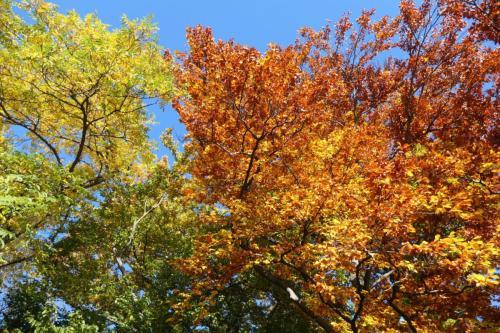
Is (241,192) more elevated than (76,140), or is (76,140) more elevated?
(76,140)

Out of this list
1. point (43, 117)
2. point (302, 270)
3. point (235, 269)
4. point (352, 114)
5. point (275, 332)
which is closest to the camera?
point (302, 270)

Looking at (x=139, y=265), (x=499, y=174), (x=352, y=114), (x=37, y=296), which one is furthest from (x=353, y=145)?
(x=37, y=296)

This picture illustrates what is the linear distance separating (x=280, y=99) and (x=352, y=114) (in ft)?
20.6

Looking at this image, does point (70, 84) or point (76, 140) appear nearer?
point (70, 84)

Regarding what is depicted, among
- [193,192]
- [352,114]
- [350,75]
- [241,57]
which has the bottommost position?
[193,192]

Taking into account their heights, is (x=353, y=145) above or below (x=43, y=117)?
below

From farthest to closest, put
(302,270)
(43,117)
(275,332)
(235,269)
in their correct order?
(43,117) < (275,332) < (235,269) < (302,270)

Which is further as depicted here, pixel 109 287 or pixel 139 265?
pixel 139 265

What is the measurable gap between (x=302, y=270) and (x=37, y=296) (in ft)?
21.9

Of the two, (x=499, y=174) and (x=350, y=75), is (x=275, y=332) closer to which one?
(x=499, y=174)

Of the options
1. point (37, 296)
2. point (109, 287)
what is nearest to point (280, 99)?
point (109, 287)

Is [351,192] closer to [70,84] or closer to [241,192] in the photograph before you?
[241,192]

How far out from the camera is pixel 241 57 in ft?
30.3

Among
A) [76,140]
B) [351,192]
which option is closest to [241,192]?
[351,192]
